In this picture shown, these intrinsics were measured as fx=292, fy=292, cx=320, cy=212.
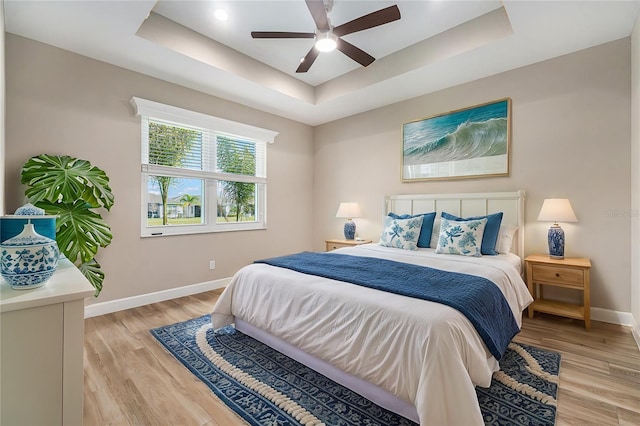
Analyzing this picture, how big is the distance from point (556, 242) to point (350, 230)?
2.51 meters

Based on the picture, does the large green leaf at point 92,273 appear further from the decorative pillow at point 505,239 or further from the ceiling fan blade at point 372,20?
the decorative pillow at point 505,239

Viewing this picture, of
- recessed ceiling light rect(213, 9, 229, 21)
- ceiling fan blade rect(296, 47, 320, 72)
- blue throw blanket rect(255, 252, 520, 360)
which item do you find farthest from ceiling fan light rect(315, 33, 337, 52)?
blue throw blanket rect(255, 252, 520, 360)

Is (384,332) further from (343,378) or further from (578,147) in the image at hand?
(578,147)

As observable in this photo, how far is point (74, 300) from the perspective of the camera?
101 cm

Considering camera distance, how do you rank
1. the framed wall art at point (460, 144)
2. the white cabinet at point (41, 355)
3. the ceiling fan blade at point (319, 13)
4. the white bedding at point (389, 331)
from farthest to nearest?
the framed wall art at point (460, 144) < the ceiling fan blade at point (319, 13) < the white bedding at point (389, 331) < the white cabinet at point (41, 355)

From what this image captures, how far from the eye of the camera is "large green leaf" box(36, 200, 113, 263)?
8.03 ft

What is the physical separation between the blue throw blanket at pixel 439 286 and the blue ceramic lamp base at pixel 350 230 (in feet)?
Result: 6.29

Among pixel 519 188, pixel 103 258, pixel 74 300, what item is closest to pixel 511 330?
pixel 519 188

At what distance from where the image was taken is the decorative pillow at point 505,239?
3104mm

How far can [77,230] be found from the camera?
252cm

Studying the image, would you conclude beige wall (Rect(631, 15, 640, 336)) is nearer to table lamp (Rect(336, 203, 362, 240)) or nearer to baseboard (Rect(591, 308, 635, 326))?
baseboard (Rect(591, 308, 635, 326))

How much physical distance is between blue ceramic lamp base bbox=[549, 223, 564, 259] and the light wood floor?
0.65 metres

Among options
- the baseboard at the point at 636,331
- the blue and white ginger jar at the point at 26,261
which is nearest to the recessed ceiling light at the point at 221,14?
the blue and white ginger jar at the point at 26,261

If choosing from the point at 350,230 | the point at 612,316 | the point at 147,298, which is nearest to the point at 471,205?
the point at 612,316
